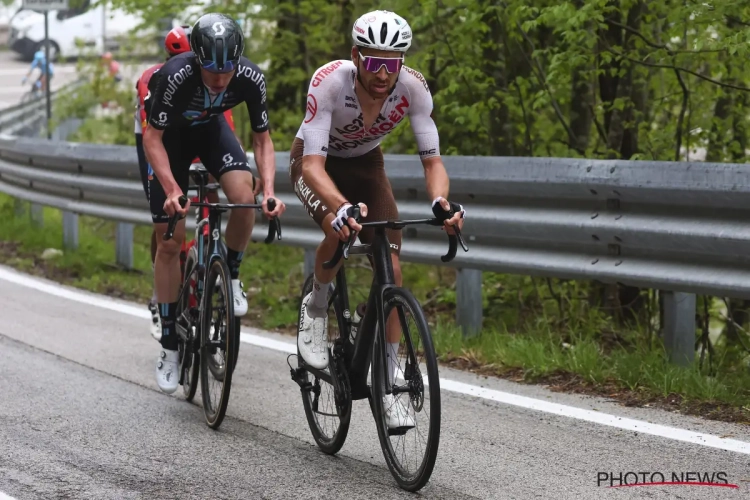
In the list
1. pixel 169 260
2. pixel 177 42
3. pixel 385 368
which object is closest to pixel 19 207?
pixel 177 42

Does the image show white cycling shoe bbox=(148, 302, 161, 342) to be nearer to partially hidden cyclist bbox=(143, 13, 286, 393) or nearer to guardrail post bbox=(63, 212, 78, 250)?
partially hidden cyclist bbox=(143, 13, 286, 393)

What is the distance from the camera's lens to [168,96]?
6.25m

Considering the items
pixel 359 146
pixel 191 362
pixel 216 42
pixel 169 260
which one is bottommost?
pixel 191 362

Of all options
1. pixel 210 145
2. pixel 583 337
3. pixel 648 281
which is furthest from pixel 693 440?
pixel 210 145

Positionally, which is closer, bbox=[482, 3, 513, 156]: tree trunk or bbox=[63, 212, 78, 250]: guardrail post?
bbox=[482, 3, 513, 156]: tree trunk

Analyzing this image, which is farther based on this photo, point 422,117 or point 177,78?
point 177,78

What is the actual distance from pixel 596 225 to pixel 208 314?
2.24 m

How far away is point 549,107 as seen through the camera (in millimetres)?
10977

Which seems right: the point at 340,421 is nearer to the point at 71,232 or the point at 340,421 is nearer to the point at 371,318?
the point at 371,318

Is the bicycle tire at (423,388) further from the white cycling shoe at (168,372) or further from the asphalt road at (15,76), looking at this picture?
the asphalt road at (15,76)

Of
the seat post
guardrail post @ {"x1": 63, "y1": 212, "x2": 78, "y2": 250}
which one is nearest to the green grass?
guardrail post @ {"x1": 63, "y1": 212, "x2": 78, "y2": 250}

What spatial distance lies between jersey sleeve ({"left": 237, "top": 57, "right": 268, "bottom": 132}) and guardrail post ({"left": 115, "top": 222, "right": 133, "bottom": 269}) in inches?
198

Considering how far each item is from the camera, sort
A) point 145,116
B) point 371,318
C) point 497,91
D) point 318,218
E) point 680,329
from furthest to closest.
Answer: point 497,91
point 145,116
point 680,329
point 318,218
point 371,318

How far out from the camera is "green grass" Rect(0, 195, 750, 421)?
21.5 ft
